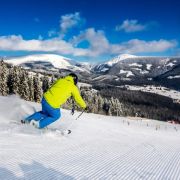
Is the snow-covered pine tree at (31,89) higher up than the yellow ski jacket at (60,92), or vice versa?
the yellow ski jacket at (60,92)

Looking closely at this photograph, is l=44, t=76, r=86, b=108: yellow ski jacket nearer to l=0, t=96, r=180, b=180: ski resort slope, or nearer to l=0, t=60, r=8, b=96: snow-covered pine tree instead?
l=0, t=96, r=180, b=180: ski resort slope

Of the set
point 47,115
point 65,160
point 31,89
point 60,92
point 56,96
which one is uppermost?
point 60,92

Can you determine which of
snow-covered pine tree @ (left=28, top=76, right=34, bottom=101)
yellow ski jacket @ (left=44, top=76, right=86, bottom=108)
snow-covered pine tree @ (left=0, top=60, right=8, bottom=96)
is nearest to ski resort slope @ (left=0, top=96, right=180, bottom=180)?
yellow ski jacket @ (left=44, top=76, right=86, bottom=108)

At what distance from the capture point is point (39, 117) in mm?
12828

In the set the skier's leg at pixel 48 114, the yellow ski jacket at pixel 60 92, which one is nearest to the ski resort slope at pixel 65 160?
the skier's leg at pixel 48 114

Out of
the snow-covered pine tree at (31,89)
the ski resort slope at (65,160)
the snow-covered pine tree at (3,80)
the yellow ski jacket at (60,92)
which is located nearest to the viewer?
the ski resort slope at (65,160)

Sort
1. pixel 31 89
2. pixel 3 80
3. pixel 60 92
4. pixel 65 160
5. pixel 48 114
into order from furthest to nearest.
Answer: pixel 31 89, pixel 3 80, pixel 48 114, pixel 60 92, pixel 65 160

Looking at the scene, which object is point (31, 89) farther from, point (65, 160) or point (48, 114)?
point (65, 160)

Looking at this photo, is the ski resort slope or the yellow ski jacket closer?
the ski resort slope

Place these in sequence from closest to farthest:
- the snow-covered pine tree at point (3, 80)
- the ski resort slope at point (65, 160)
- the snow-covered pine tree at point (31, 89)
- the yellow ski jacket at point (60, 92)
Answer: the ski resort slope at point (65, 160), the yellow ski jacket at point (60, 92), the snow-covered pine tree at point (3, 80), the snow-covered pine tree at point (31, 89)

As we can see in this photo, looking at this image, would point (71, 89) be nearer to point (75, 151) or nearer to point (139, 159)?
point (75, 151)

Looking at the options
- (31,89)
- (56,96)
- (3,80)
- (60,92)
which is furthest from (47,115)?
(31,89)

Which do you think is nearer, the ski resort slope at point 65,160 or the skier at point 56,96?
the ski resort slope at point 65,160

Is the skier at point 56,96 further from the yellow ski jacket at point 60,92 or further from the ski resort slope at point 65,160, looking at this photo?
the ski resort slope at point 65,160
